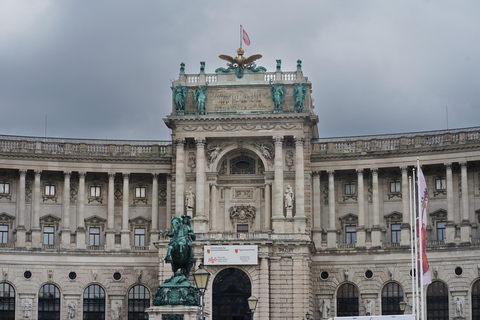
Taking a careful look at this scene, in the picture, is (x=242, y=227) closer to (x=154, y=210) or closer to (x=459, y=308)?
(x=154, y=210)

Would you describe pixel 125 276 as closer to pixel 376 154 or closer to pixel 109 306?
pixel 109 306

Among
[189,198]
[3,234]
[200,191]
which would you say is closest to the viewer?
[200,191]

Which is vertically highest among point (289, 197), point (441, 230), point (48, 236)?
point (289, 197)

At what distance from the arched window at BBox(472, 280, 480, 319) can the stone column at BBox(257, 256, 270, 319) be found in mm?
16894

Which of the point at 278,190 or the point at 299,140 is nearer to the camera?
the point at 278,190

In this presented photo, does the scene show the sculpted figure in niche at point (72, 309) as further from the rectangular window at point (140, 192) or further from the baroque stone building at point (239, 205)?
the rectangular window at point (140, 192)

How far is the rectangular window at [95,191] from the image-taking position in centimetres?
9069

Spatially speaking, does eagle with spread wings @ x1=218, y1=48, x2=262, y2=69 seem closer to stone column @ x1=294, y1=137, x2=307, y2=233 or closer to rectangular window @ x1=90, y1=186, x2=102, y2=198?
stone column @ x1=294, y1=137, x2=307, y2=233

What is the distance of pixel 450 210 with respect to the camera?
85000 mm

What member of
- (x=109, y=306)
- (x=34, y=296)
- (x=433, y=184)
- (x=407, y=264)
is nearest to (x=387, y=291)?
(x=407, y=264)

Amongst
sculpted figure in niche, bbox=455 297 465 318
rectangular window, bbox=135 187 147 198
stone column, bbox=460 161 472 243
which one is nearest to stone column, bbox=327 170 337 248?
stone column, bbox=460 161 472 243

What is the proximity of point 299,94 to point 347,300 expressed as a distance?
18235mm

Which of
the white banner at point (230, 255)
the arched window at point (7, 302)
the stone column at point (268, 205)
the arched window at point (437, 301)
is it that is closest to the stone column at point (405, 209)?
the arched window at point (437, 301)

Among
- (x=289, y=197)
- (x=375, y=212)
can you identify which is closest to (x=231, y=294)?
(x=289, y=197)
